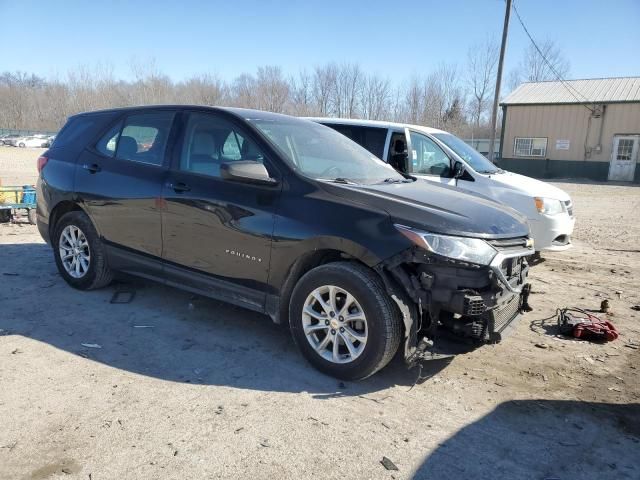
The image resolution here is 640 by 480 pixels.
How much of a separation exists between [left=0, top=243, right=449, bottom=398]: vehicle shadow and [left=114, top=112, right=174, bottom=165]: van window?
4.73 feet

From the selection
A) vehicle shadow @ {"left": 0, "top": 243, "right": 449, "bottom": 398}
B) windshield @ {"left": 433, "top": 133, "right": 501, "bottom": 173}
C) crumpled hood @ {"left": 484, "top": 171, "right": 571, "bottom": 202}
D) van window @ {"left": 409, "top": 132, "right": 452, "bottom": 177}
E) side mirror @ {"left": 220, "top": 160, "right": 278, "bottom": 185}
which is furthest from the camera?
windshield @ {"left": 433, "top": 133, "right": 501, "bottom": 173}

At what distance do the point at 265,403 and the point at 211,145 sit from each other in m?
2.24

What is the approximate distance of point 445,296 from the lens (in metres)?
3.27

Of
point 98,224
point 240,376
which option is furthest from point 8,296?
point 240,376

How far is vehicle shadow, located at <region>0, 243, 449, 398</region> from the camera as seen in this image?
3.61 meters

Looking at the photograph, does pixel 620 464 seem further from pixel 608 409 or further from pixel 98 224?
pixel 98 224

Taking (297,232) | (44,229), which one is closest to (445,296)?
(297,232)

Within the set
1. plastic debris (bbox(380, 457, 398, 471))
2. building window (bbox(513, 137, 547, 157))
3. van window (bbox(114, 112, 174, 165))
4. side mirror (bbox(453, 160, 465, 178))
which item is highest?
building window (bbox(513, 137, 547, 157))

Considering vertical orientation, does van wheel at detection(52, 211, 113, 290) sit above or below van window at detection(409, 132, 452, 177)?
below

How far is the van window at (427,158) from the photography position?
707 centimetres

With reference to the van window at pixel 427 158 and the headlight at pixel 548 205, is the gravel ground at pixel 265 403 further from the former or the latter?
the van window at pixel 427 158

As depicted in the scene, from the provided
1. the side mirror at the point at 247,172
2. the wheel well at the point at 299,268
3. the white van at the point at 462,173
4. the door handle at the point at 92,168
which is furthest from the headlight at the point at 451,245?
the white van at the point at 462,173

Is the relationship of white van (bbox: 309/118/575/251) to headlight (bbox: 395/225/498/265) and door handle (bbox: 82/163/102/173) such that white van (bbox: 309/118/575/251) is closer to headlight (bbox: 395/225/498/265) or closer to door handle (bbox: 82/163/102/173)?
headlight (bbox: 395/225/498/265)

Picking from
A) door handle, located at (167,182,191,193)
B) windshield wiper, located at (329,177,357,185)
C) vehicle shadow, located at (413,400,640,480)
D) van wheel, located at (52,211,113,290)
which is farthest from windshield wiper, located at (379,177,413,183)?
van wheel, located at (52,211,113,290)
